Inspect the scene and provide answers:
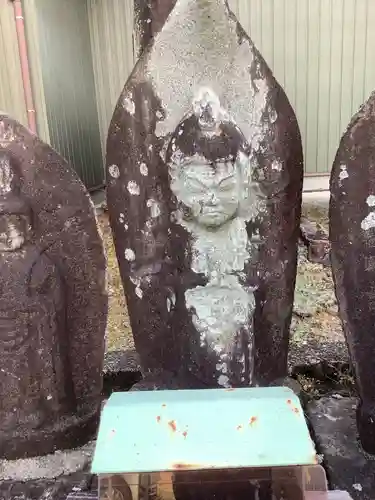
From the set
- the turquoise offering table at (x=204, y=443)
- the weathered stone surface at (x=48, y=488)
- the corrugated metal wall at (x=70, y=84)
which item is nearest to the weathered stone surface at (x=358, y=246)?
the turquoise offering table at (x=204, y=443)

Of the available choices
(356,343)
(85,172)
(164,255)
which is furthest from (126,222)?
(85,172)

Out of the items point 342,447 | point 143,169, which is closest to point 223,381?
point 342,447

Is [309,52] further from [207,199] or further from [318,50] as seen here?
[207,199]

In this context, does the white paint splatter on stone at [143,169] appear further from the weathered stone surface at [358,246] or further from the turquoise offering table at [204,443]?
the turquoise offering table at [204,443]

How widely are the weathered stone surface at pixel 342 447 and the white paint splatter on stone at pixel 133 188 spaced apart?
0.76m

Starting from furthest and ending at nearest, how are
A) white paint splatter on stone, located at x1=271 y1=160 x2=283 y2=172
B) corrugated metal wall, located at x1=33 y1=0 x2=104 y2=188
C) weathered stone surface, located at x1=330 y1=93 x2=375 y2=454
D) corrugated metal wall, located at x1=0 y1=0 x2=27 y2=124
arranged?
corrugated metal wall, located at x1=33 y1=0 x2=104 y2=188
corrugated metal wall, located at x1=0 y1=0 x2=27 y2=124
white paint splatter on stone, located at x1=271 y1=160 x2=283 y2=172
weathered stone surface, located at x1=330 y1=93 x2=375 y2=454

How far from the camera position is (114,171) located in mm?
1544

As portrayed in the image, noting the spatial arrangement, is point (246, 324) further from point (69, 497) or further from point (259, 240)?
point (69, 497)

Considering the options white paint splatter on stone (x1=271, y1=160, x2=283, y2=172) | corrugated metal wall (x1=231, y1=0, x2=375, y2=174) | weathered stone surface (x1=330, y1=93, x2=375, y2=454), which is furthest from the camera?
corrugated metal wall (x1=231, y1=0, x2=375, y2=174)

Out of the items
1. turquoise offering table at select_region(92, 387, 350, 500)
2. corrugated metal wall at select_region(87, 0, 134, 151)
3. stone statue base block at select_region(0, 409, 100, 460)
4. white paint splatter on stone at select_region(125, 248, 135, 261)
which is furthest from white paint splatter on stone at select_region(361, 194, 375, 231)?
corrugated metal wall at select_region(87, 0, 134, 151)

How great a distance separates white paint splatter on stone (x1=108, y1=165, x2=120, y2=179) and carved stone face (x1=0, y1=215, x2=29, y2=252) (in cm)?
26

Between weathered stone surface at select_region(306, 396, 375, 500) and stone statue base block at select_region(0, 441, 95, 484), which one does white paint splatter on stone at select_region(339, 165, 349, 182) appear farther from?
stone statue base block at select_region(0, 441, 95, 484)

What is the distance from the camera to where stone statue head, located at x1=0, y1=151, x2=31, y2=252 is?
54.6 inches

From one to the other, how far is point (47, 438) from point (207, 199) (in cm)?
74
